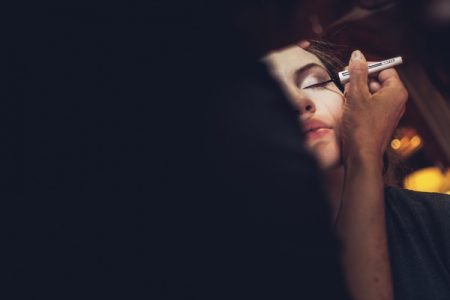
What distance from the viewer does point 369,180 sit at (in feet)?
2.46

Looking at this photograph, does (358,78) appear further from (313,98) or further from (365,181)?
(365,181)

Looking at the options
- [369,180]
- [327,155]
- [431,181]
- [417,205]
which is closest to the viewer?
[369,180]

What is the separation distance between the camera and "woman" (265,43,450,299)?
0.80 m

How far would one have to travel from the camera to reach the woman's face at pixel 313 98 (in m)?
0.86

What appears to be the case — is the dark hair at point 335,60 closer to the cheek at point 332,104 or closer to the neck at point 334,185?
the cheek at point 332,104

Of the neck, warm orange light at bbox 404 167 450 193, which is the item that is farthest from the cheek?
warm orange light at bbox 404 167 450 193

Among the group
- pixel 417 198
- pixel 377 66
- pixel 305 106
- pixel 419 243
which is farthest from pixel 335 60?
pixel 419 243

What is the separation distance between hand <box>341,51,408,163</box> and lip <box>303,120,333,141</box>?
0.14 ft

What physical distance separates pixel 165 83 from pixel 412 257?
2.53 feet

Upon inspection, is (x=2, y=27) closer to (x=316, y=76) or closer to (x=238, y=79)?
(x=238, y=79)

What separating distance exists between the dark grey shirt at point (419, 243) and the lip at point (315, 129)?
28 cm

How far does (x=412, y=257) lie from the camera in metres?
0.85

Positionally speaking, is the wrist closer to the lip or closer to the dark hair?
the lip

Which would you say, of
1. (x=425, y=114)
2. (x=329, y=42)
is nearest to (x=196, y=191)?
(x=329, y=42)
